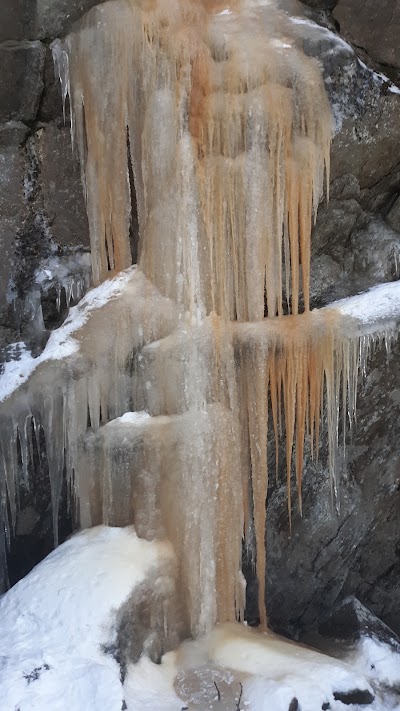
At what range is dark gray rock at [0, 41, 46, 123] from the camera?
5105 mm

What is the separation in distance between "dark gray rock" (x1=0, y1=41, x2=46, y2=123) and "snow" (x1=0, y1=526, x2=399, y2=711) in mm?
2980

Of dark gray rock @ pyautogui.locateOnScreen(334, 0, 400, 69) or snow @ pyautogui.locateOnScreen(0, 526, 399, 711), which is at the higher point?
dark gray rock @ pyautogui.locateOnScreen(334, 0, 400, 69)

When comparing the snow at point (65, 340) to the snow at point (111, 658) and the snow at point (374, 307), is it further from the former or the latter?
the snow at point (374, 307)

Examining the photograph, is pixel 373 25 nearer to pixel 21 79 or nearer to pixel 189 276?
pixel 189 276

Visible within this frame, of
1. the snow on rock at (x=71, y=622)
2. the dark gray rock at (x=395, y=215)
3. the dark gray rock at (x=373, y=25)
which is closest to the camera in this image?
the snow on rock at (x=71, y=622)

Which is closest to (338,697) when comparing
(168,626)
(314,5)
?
(168,626)

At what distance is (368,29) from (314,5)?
0.44 metres

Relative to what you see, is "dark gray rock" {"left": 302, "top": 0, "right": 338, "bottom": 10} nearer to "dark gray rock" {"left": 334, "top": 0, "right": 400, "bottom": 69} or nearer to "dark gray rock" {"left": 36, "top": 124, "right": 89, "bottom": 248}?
"dark gray rock" {"left": 334, "top": 0, "right": 400, "bottom": 69}

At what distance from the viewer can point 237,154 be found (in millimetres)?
5129

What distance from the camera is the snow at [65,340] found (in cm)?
506

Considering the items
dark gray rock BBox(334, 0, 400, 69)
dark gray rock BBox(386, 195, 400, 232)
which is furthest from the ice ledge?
dark gray rock BBox(334, 0, 400, 69)

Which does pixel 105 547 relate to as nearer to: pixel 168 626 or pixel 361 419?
pixel 168 626

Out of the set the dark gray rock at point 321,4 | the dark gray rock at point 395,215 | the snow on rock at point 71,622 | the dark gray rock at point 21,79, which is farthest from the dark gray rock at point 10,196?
the dark gray rock at point 395,215

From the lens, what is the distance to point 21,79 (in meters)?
5.18
